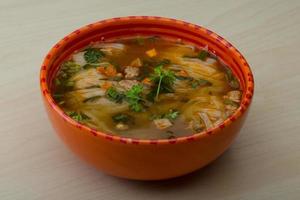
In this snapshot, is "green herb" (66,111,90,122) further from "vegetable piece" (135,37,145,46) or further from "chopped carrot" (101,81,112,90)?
"vegetable piece" (135,37,145,46)

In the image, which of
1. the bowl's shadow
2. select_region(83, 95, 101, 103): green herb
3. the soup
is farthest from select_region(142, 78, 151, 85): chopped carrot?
the bowl's shadow

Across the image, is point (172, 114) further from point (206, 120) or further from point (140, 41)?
point (140, 41)

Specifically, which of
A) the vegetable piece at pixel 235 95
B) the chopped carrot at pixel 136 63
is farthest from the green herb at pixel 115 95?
the vegetable piece at pixel 235 95

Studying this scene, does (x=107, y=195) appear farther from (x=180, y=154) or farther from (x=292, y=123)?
(x=292, y=123)

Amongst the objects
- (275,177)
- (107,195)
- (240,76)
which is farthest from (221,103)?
(107,195)

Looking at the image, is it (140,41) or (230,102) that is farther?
(140,41)

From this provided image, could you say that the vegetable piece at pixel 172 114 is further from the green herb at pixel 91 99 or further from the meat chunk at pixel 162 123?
the green herb at pixel 91 99

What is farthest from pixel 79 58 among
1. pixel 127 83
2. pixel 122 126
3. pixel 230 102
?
pixel 230 102
